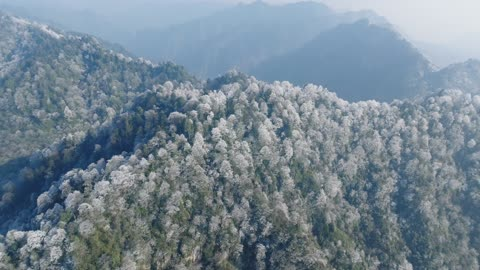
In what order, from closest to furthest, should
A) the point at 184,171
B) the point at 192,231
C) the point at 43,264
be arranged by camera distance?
the point at 43,264
the point at 192,231
the point at 184,171

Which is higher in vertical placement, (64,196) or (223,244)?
(64,196)

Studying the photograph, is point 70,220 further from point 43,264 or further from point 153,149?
point 153,149

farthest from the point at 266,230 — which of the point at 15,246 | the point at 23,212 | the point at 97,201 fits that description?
the point at 23,212

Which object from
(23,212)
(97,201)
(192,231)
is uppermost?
(97,201)

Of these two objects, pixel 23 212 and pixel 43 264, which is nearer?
pixel 43 264

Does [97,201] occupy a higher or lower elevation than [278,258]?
higher

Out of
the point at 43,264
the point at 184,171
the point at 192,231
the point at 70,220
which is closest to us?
the point at 43,264

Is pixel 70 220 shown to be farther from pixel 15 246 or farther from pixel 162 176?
pixel 162 176

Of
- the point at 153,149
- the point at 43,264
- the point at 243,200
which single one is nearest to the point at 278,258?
the point at 243,200

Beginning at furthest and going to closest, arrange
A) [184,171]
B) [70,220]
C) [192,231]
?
[184,171], [192,231], [70,220]
